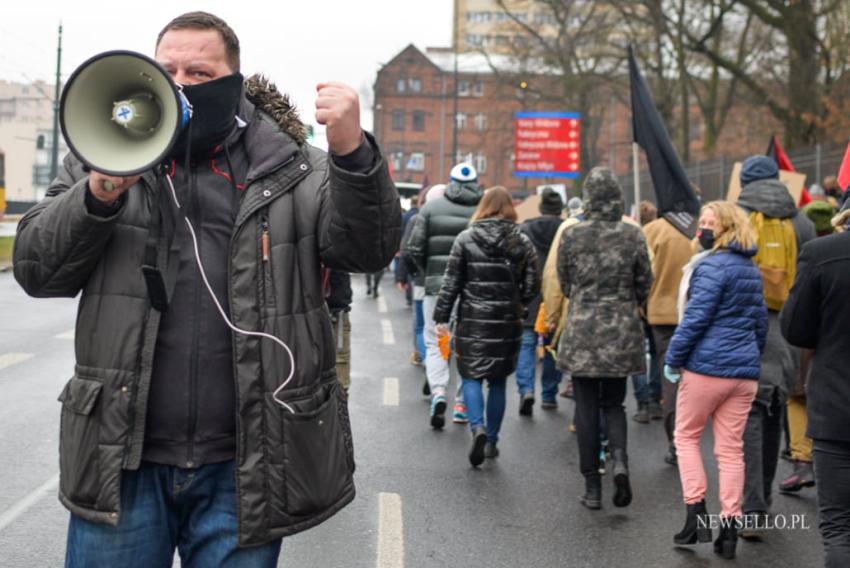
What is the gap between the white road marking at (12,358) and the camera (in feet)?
37.2

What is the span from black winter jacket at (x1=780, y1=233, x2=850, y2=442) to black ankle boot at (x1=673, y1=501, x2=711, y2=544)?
1743mm

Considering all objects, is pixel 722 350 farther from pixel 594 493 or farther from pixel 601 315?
pixel 594 493

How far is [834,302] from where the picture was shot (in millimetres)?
4176

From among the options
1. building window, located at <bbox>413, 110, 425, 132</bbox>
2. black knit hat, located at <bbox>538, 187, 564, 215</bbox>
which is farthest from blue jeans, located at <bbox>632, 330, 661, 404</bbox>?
building window, located at <bbox>413, 110, 425, 132</bbox>

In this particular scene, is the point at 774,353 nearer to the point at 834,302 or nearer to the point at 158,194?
the point at 834,302

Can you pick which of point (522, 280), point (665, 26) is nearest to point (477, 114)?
point (665, 26)

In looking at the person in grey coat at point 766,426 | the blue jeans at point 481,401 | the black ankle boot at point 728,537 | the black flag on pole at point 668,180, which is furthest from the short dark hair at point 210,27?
the black flag on pole at point 668,180

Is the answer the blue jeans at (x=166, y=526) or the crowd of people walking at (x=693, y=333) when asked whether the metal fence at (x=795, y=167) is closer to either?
the crowd of people walking at (x=693, y=333)

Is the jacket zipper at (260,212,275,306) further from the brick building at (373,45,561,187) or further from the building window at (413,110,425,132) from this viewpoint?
the building window at (413,110,425,132)

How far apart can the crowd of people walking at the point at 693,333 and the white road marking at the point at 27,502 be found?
8.49ft

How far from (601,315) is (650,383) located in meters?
3.57

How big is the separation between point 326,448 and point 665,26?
90.4 feet

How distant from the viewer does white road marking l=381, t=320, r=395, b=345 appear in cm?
1522

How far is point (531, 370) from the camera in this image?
392 inches
